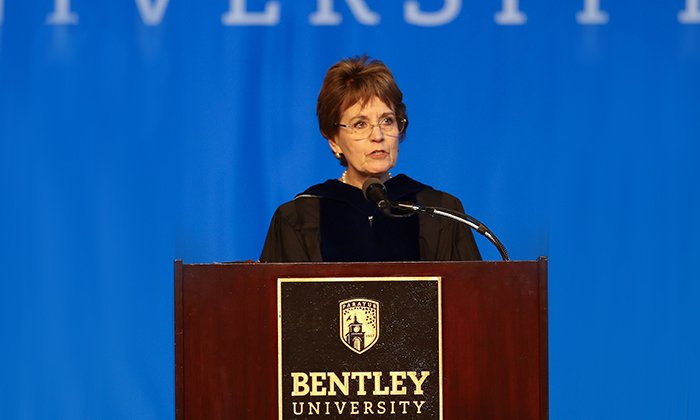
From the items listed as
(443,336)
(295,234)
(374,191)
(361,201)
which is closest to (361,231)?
(361,201)

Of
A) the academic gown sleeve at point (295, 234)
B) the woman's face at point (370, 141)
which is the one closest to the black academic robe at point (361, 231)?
the academic gown sleeve at point (295, 234)

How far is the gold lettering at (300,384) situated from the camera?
1458mm

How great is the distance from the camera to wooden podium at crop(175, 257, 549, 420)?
147cm

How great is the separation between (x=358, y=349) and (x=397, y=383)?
0.10 meters

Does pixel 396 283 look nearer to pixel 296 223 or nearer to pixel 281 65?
pixel 296 223

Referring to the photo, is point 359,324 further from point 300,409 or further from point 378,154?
point 378,154

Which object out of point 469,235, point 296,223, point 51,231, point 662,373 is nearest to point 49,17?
point 51,231

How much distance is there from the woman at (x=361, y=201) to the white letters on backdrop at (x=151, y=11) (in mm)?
1233

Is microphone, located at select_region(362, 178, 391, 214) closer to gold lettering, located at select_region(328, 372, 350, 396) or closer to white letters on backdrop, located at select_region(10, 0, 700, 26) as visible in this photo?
gold lettering, located at select_region(328, 372, 350, 396)

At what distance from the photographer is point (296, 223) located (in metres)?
2.55

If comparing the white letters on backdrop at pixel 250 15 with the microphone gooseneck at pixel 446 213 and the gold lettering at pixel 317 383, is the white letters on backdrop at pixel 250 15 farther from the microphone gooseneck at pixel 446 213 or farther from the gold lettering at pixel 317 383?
the gold lettering at pixel 317 383

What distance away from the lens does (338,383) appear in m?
1.46

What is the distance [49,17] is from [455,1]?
5.96 ft

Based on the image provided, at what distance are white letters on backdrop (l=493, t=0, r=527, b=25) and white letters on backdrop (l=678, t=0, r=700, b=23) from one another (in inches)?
27.9
